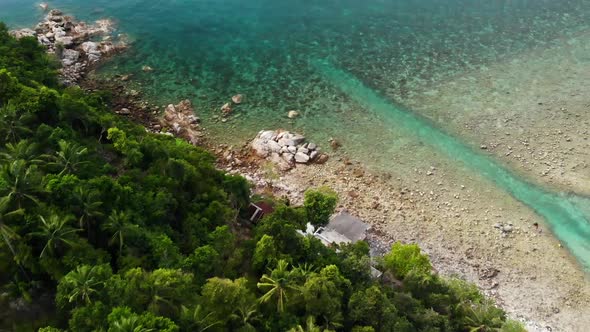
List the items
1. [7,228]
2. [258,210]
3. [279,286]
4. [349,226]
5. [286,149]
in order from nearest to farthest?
[7,228] < [279,286] < [258,210] < [349,226] < [286,149]

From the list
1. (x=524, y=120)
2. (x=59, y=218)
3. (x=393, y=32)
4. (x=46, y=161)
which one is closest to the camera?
(x=59, y=218)

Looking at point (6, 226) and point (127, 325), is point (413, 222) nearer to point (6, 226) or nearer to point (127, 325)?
point (127, 325)

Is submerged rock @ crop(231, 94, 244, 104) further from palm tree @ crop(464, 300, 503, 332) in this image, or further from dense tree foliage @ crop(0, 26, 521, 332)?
palm tree @ crop(464, 300, 503, 332)

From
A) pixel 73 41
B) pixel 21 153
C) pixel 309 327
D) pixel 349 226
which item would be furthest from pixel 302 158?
pixel 73 41

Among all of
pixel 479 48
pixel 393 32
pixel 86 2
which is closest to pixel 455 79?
pixel 479 48

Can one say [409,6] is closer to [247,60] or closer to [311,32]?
[311,32]

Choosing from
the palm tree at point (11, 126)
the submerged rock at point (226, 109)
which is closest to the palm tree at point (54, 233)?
the palm tree at point (11, 126)

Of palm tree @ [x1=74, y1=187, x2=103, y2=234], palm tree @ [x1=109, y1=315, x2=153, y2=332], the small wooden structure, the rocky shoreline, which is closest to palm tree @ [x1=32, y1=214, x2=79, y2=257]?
palm tree @ [x1=74, y1=187, x2=103, y2=234]

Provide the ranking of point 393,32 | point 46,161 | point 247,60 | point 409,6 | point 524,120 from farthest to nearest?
point 409,6 → point 393,32 → point 247,60 → point 524,120 → point 46,161
